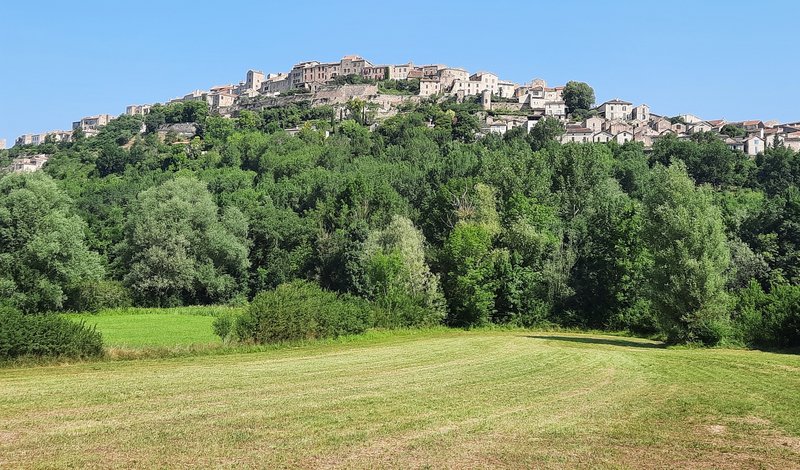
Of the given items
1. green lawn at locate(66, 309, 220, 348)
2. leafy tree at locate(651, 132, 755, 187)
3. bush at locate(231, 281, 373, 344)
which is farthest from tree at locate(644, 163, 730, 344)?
leafy tree at locate(651, 132, 755, 187)

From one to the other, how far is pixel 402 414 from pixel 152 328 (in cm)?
2974

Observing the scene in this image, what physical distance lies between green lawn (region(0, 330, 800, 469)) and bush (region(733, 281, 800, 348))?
6918 mm

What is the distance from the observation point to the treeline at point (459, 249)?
116 feet

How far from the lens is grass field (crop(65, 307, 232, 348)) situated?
107 feet

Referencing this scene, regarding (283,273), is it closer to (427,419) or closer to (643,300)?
(643,300)

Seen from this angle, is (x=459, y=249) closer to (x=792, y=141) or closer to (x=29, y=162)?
(x=792, y=141)

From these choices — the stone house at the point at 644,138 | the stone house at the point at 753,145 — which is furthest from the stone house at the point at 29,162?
the stone house at the point at 753,145

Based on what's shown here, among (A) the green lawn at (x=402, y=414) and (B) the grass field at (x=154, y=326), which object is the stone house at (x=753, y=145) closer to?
(B) the grass field at (x=154, y=326)

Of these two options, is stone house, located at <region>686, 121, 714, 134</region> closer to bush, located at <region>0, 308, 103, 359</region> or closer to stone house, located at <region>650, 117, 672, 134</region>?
stone house, located at <region>650, 117, 672, 134</region>

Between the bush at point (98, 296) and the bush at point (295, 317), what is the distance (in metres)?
23.3

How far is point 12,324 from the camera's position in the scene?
75.5 ft

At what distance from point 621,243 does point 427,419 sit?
124 feet

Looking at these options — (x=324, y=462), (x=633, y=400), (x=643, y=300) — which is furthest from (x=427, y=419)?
(x=643, y=300)

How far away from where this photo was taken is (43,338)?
77.1 feet
